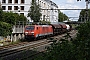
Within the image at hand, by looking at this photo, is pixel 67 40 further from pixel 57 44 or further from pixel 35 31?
pixel 35 31

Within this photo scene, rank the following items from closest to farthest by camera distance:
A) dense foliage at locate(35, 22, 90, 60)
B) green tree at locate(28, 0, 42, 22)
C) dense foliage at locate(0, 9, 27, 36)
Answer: dense foliage at locate(35, 22, 90, 60)
dense foliage at locate(0, 9, 27, 36)
green tree at locate(28, 0, 42, 22)

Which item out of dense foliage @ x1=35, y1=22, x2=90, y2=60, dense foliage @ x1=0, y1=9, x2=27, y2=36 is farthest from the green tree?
dense foliage @ x1=35, y1=22, x2=90, y2=60

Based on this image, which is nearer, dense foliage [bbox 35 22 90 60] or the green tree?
dense foliage [bbox 35 22 90 60]

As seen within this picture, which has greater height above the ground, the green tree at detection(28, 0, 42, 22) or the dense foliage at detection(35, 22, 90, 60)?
the green tree at detection(28, 0, 42, 22)

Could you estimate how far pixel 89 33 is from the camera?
33.6 feet

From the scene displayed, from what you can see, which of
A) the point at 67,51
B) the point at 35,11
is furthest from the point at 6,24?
the point at 67,51

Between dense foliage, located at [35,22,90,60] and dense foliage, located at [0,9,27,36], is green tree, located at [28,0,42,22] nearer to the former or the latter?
dense foliage, located at [0,9,27,36]

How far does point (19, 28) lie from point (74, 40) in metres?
34.6

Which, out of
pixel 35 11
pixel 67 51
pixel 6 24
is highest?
pixel 35 11

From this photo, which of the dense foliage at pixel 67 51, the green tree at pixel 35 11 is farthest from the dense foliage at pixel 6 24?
the dense foliage at pixel 67 51

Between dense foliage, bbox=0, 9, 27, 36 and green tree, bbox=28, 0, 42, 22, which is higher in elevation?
green tree, bbox=28, 0, 42, 22

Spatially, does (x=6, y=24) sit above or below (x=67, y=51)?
below

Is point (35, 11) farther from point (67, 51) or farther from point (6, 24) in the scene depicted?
point (67, 51)

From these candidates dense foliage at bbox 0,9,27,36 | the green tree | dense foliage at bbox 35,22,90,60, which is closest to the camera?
dense foliage at bbox 35,22,90,60
